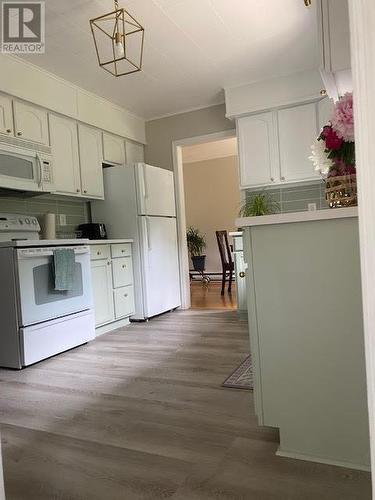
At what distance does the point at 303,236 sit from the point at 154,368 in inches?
61.1

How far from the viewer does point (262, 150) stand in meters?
4.03

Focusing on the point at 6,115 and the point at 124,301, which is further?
the point at 124,301

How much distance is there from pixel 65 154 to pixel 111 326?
1.76 m

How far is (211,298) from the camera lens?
5.52 metres

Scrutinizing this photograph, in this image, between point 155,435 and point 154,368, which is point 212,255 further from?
point 155,435

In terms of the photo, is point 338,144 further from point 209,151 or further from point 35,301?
point 209,151

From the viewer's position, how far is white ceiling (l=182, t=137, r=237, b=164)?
23.6 ft

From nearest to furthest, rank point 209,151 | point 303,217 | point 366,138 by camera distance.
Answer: point 366,138 < point 303,217 < point 209,151

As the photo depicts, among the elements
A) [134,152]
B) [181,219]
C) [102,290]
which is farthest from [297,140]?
[102,290]

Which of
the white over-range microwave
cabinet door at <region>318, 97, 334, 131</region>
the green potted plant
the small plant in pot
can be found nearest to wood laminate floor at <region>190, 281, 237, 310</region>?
the small plant in pot

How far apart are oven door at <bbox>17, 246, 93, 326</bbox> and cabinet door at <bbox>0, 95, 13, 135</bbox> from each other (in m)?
1.07

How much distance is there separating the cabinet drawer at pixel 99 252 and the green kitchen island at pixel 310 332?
236 centimetres

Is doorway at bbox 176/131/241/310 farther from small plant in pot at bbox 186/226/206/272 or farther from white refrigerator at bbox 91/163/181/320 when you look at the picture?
white refrigerator at bbox 91/163/181/320

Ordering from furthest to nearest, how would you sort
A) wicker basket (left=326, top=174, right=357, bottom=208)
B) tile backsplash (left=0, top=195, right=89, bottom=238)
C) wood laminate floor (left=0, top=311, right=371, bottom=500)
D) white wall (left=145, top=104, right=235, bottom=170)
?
1. white wall (left=145, top=104, right=235, bottom=170)
2. tile backsplash (left=0, top=195, right=89, bottom=238)
3. wicker basket (left=326, top=174, right=357, bottom=208)
4. wood laminate floor (left=0, top=311, right=371, bottom=500)
